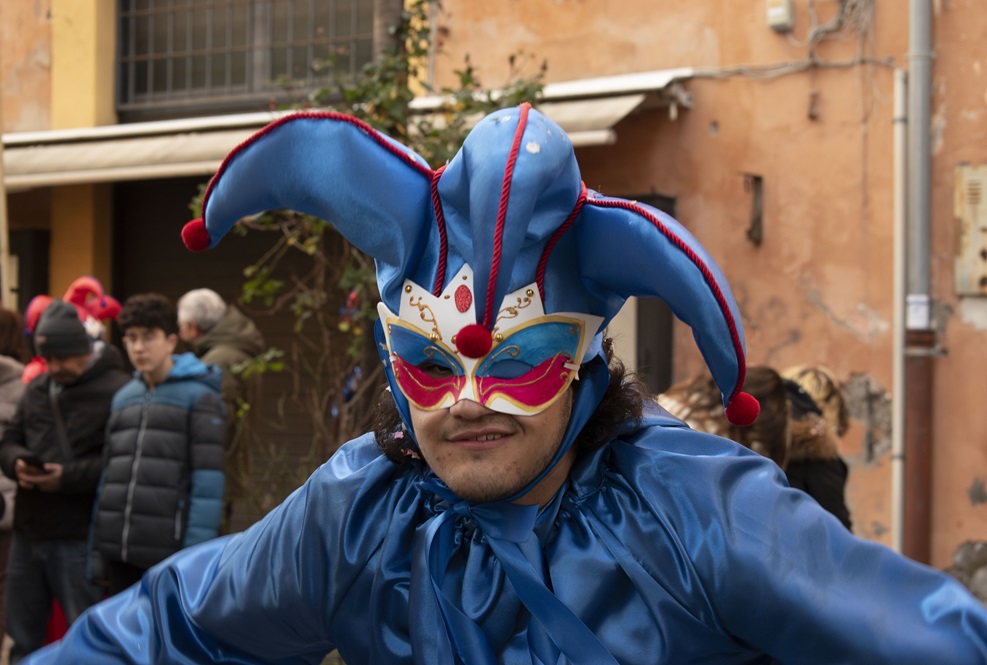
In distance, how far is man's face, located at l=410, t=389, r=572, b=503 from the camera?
8.09ft

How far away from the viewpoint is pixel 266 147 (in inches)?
100

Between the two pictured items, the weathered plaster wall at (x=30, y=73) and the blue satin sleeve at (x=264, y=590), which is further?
the weathered plaster wall at (x=30, y=73)

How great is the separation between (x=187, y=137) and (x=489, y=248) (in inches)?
263

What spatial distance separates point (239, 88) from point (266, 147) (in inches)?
304

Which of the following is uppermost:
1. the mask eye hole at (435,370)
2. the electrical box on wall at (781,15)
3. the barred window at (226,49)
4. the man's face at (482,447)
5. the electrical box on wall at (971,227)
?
the barred window at (226,49)

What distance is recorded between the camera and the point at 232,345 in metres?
6.39

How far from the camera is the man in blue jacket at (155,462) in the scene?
5008 millimetres

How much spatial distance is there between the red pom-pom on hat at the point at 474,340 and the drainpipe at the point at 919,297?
4.92m

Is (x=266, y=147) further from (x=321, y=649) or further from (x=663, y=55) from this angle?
(x=663, y=55)

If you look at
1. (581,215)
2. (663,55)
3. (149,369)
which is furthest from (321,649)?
(663,55)

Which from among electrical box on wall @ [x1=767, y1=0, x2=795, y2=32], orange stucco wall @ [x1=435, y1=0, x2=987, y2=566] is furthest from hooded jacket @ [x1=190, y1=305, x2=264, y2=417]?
electrical box on wall @ [x1=767, y1=0, x2=795, y2=32]

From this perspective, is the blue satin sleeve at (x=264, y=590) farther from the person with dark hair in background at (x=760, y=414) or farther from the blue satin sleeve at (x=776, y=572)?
the person with dark hair in background at (x=760, y=414)

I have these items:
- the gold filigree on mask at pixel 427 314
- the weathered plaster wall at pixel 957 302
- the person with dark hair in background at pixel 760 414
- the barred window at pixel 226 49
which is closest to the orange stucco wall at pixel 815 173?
the weathered plaster wall at pixel 957 302

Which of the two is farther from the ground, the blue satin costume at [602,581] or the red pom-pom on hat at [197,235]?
the red pom-pom on hat at [197,235]
